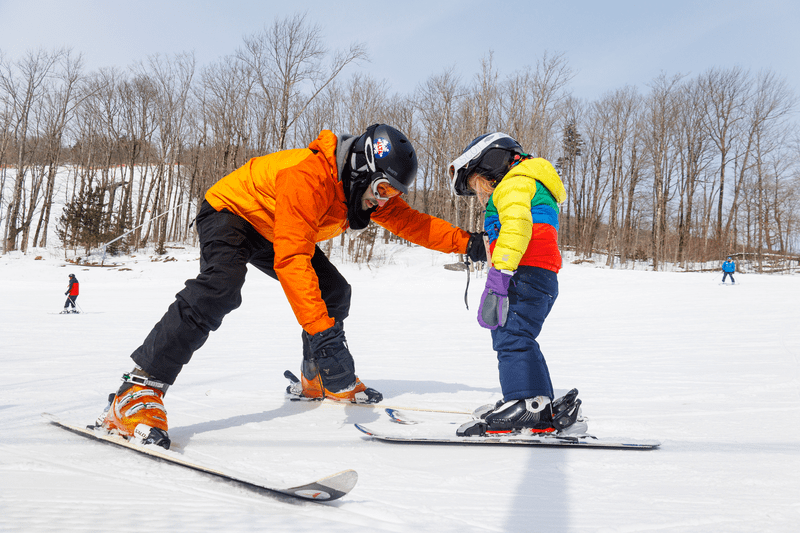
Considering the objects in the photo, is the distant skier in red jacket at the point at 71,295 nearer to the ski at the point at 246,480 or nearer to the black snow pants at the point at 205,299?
the ski at the point at 246,480

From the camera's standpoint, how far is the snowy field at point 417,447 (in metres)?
1.46

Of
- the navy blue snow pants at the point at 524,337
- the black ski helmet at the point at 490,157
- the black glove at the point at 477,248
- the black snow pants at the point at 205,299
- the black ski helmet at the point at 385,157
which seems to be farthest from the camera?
the black glove at the point at 477,248

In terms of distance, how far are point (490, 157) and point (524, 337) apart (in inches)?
42.3

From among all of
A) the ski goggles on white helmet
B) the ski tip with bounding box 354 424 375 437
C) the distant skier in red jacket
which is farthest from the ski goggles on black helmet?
the distant skier in red jacket

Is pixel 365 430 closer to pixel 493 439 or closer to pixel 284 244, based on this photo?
pixel 493 439

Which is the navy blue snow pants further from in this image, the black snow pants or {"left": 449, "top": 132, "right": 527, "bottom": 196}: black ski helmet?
the black snow pants

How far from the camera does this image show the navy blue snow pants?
2.48 metres

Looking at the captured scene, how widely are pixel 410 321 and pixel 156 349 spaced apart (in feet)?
26.4

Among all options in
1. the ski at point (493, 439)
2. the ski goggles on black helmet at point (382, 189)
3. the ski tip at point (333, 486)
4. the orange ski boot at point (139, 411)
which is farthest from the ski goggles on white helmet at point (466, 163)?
the orange ski boot at point (139, 411)

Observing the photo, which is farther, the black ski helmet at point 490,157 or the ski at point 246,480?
the black ski helmet at point 490,157

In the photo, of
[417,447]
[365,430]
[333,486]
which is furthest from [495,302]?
[333,486]

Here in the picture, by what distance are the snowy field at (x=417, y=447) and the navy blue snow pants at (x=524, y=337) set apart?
35 centimetres

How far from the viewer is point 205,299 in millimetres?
2320

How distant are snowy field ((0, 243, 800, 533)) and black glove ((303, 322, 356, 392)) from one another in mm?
321
